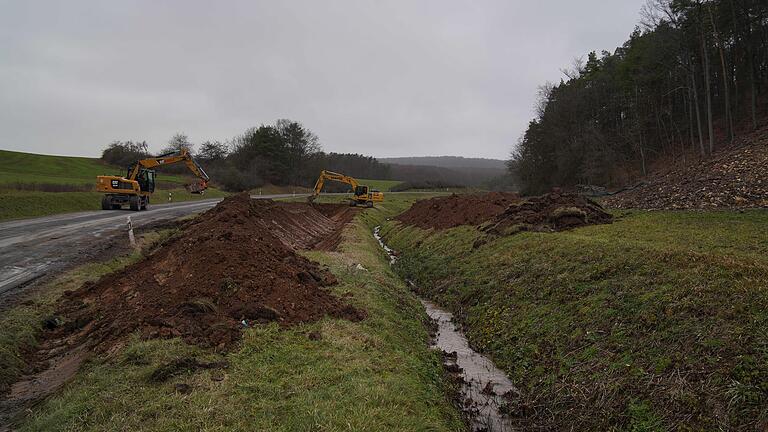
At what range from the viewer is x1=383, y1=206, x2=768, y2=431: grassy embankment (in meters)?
5.73

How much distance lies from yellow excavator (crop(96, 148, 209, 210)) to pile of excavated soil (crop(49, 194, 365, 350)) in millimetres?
20357

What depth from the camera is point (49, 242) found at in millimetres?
16578

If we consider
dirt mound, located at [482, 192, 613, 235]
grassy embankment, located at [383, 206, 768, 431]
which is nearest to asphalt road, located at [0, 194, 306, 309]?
grassy embankment, located at [383, 206, 768, 431]

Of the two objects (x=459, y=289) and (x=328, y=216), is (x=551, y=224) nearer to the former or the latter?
(x=459, y=289)

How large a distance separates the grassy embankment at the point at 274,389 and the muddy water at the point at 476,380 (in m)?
0.55

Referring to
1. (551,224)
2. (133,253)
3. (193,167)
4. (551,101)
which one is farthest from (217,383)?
(551,101)

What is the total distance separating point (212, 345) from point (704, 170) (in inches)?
1089

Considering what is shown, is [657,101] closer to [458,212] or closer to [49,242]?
[458,212]

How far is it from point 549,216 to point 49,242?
1921 cm

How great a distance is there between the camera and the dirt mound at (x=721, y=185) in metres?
18.1

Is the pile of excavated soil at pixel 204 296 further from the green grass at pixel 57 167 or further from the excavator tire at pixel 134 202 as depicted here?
the green grass at pixel 57 167

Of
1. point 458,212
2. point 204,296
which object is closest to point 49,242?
point 204,296

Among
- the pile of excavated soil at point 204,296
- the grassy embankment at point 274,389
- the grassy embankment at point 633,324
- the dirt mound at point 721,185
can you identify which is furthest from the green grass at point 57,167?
the grassy embankment at point 274,389

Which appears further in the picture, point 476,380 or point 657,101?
point 657,101
